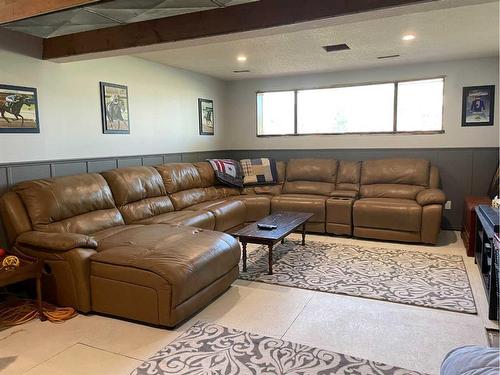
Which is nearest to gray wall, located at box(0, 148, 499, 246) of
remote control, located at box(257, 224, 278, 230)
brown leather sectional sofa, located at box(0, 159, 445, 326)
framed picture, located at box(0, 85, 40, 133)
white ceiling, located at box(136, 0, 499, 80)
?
→ brown leather sectional sofa, located at box(0, 159, 445, 326)

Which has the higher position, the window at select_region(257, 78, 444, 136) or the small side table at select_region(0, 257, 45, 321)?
the window at select_region(257, 78, 444, 136)

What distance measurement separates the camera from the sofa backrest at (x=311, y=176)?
553 centimetres

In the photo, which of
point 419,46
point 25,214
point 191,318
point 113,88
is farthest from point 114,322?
point 419,46

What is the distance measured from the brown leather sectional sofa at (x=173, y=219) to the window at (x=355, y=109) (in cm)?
64

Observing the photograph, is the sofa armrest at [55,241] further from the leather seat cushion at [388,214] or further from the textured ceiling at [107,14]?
the leather seat cushion at [388,214]

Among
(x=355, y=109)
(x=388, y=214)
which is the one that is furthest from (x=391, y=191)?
(x=355, y=109)

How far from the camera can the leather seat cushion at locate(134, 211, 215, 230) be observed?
3.86 m

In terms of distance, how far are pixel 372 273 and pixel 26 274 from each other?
2.89 m

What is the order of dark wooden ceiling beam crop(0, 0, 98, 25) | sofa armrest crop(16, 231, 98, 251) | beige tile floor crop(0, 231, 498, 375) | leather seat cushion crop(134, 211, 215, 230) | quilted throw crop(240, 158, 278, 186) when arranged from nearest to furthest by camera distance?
beige tile floor crop(0, 231, 498, 375) < dark wooden ceiling beam crop(0, 0, 98, 25) < sofa armrest crop(16, 231, 98, 251) < leather seat cushion crop(134, 211, 215, 230) < quilted throw crop(240, 158, 278, 186)

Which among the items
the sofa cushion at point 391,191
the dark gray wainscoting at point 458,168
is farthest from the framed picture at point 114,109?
the dark gray wainscoting at point 458,168

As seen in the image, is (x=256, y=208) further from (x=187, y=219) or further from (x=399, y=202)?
(x=399, y=202)

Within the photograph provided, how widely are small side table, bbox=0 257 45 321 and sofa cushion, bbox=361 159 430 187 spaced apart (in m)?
4.18

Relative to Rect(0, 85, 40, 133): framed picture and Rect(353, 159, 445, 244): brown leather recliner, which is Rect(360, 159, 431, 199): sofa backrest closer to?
Rect(353, 159, 445, 244): brown leather recliner

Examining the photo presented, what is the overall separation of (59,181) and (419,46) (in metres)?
4.05
